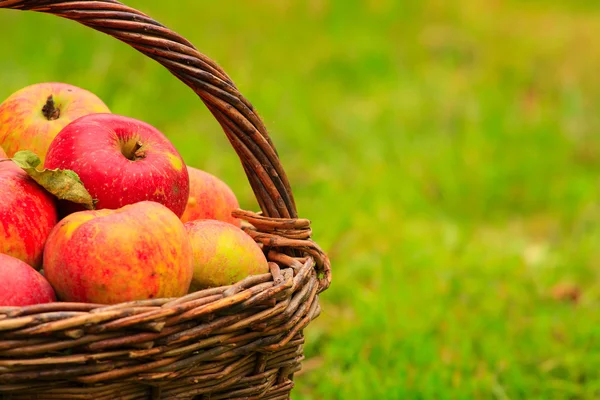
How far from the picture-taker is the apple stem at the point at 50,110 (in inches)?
62.6

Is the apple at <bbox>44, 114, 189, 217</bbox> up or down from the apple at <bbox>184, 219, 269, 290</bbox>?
up

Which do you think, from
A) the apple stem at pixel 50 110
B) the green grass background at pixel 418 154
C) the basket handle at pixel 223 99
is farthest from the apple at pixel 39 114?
the green grass background at pixel 418 154

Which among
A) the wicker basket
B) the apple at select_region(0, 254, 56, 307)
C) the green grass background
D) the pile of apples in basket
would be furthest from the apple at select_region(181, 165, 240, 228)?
the green grass background

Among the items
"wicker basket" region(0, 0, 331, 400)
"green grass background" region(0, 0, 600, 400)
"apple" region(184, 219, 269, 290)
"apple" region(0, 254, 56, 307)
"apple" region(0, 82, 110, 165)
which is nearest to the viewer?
"wicker basket" region(0, 0, 331, 400)

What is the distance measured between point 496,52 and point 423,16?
2.07 ft

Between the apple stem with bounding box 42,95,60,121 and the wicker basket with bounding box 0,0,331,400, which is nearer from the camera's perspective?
A: the wicker basket with bounding box 0,0,331,400

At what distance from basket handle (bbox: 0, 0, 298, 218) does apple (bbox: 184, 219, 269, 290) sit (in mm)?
133

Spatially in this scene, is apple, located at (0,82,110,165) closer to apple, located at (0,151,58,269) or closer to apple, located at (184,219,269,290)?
apple, located at (0,151,58,269)

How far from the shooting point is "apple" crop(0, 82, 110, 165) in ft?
5.10

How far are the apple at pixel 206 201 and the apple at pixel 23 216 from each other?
0.32m

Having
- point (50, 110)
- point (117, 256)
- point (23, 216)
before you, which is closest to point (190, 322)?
point (117, 256)

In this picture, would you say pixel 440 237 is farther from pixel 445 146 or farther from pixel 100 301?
pixel 100 301

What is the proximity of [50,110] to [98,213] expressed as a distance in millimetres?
394

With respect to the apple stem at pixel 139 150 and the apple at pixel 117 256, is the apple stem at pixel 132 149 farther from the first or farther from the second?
the apple at pixel 117 256
